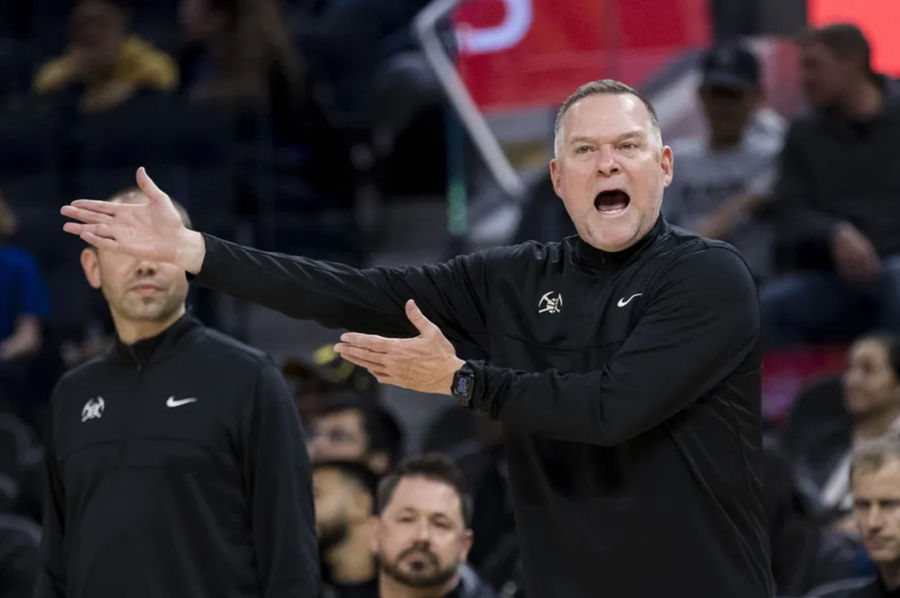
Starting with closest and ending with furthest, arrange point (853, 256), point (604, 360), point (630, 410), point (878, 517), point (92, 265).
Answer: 1. point (630, 410)
2. point (604, 360)
3. point (92, 265)
4. point (878, 517)
5. point (853, 256)

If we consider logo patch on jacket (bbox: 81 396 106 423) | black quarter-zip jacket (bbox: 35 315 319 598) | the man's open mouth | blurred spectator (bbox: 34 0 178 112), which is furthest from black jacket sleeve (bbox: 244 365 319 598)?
blurred spectator (bbox: 34 0 178 112)

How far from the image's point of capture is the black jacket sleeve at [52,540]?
14.1 feet

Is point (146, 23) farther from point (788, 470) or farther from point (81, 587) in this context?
point (81, 587)

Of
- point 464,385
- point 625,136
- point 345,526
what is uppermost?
point 625,136

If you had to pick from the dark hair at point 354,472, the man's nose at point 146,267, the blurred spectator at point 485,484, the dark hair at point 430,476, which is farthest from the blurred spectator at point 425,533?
the man's nose at point 146,267

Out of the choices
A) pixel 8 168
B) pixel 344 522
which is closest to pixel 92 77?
pixel 8 168

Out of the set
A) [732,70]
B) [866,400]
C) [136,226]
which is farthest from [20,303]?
[136,226]

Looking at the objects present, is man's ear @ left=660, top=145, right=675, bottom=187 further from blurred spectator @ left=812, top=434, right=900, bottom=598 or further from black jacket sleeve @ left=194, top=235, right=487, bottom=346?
blurred spectator @ left=812, top=434, right=900, bottom=598

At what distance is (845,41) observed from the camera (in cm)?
750

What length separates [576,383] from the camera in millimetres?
3225

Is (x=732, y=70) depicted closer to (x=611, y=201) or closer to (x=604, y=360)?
(x=611, y=201)

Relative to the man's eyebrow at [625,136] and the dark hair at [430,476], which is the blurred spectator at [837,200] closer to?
the dark hair at [430,476]

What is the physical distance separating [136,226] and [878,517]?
287cm

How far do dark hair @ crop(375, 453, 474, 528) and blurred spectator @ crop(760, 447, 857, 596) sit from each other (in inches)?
42.9
